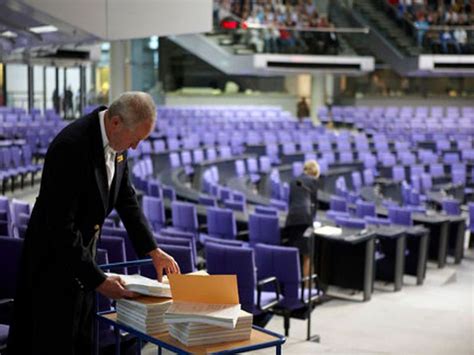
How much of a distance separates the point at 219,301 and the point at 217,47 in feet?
91.3

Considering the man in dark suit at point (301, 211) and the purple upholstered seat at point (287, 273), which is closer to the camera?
the purple upholstered seat at point (287, 273)

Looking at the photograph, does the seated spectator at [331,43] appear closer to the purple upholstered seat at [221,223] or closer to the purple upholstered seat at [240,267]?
the purple upholstered seat at [221,223]

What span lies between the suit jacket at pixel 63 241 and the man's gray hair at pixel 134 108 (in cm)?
20

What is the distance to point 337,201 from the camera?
1279 cm

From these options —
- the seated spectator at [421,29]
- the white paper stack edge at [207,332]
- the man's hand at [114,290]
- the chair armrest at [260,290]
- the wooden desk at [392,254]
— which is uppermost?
the seated spectator at [421,29]

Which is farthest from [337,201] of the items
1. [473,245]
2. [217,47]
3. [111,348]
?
[217,47]

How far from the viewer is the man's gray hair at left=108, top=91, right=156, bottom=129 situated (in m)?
3.17

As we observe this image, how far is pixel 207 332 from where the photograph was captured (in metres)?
3.01

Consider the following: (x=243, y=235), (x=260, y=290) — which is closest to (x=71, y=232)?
(x=260, y=290)

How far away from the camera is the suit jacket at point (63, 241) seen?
3.19 metres

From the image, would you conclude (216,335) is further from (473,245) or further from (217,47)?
(217,47)

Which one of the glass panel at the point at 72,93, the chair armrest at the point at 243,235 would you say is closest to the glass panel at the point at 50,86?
the glass panel at the point at 72,93

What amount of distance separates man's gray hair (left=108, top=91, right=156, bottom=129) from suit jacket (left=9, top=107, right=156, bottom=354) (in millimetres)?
195

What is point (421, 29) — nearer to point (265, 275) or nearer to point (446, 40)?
point (446, 40)
